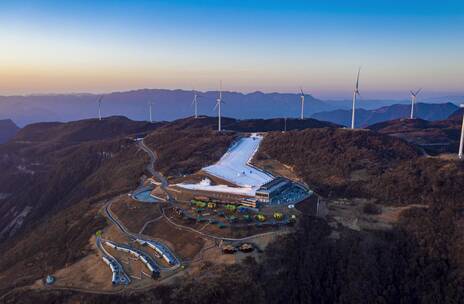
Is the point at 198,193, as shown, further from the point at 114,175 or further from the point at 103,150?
the point at 103,150

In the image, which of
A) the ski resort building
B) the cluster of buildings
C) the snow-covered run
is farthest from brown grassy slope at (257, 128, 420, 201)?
the cluster of buildings

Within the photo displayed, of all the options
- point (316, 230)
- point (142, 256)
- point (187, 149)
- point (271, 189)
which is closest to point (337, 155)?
point (271, 189)

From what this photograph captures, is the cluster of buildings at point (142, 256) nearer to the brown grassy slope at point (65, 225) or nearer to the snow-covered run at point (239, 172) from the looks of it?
the brown grassy slope at point (65, 225)

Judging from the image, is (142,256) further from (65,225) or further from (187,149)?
(187,149)

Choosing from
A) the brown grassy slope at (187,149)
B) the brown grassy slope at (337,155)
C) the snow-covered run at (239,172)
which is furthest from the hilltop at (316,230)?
the snow-covered run at (239,172)

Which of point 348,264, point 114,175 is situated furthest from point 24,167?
point 348,264

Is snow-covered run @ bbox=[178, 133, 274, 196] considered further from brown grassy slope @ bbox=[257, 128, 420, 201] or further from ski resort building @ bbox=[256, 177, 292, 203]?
brown grassy slope @ bbox=[257, 128, 420, 201]

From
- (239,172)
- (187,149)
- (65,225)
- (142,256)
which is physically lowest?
(65,225)
